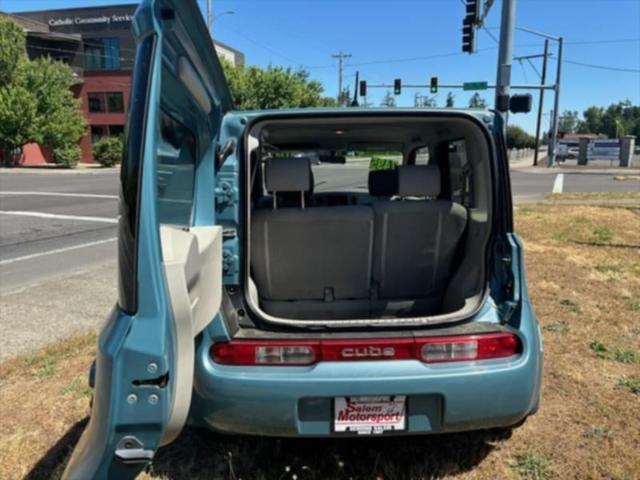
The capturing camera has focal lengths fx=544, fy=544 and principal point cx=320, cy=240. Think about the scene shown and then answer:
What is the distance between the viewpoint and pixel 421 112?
9.03ft

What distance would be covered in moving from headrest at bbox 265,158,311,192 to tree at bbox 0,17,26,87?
1410 inches

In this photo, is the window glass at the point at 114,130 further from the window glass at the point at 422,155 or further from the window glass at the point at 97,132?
the window glass at the point at 422,155

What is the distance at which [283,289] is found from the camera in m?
3.38

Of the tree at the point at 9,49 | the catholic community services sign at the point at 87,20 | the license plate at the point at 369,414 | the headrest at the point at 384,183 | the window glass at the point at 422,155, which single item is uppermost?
the catholic community services sign at the point at 87,20

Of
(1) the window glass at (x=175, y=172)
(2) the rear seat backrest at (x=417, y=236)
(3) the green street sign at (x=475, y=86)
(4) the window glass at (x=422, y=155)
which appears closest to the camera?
(1) the window glass at (x=175, y=172)

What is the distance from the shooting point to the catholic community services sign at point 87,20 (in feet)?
138

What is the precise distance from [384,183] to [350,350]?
81.2 inches

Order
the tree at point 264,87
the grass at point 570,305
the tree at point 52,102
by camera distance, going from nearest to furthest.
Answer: the grass at point 570,305 → the tree at point 52,102 → the tree at point 264,87

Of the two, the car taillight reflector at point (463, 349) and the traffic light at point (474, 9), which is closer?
the car taillight reflector at point (463, 349)

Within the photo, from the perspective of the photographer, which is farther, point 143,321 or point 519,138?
point 519,138

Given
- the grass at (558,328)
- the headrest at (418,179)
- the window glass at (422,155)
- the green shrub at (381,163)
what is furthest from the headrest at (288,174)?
the grass at (558,328)

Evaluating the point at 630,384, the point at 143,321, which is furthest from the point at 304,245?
the point at 630,384

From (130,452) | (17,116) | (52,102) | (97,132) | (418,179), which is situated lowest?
(130,452)

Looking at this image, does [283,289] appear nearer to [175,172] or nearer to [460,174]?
[175,172]
